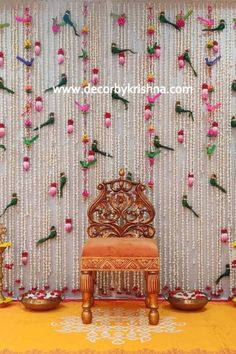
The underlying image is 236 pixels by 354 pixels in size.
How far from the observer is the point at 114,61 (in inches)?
177

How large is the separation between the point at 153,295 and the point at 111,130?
1567 millimetres

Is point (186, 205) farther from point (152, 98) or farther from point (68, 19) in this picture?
point (68, 19)

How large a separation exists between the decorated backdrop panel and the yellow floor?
51cm

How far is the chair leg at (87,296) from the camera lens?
367cm

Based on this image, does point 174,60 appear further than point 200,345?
Yes

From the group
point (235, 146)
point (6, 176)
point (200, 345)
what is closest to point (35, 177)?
point (6, 176)

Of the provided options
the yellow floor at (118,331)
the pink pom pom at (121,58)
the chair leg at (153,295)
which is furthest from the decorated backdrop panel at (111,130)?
the chair leg at (153,295)

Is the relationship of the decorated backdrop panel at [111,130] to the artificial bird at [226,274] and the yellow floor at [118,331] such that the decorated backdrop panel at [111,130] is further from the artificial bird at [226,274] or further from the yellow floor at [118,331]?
the yellow floor at [118,331]

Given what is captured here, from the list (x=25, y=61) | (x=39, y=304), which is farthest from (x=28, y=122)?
(x=39, y=304)

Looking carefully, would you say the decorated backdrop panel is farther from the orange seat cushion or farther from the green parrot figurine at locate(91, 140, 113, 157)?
the orange seat cushion

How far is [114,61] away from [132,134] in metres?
0.69

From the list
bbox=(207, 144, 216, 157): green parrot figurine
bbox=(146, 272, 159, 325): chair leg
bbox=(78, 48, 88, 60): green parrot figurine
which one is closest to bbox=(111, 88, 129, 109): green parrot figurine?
bbox=(78, 48, 88, 60): green parrot figurine

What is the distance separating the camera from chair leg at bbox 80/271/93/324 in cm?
367

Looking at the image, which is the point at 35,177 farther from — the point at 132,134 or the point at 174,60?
the point at 174,60
